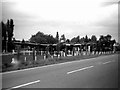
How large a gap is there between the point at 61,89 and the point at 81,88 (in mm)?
886

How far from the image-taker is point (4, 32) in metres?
71.0

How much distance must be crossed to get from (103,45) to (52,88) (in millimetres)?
63568

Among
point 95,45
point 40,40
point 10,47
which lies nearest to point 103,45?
point 95,45

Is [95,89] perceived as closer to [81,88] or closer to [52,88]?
[81,88]

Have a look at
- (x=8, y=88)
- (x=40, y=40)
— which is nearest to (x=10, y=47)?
(x=40, y=40)

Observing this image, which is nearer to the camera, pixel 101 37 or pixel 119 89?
pixel 119 89

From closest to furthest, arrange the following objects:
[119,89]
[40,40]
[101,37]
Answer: [119,89] < [101,37] < [40,40]

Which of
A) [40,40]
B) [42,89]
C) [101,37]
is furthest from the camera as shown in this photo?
[40,40]

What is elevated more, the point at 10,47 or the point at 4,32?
the point at 4,32

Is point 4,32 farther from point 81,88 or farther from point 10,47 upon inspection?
point 81,88

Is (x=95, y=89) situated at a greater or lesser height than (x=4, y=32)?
lesser

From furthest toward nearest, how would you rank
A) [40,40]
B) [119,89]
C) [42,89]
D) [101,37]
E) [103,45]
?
[40,40]
[101,37]
[103,45]
[119,89]
[42,89]

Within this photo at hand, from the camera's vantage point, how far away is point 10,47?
71125 millimetres

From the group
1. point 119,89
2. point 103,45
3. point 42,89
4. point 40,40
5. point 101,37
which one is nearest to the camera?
point 42,89
